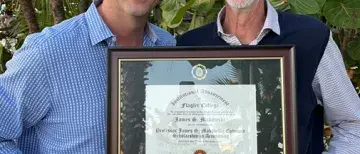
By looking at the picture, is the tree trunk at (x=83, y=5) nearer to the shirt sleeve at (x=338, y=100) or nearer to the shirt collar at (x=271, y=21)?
the shirt collar at (x=271, y=21)

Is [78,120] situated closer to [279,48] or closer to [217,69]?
[217,69]

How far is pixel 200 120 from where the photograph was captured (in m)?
1.47

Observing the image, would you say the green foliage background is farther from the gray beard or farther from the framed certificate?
the framed certificate

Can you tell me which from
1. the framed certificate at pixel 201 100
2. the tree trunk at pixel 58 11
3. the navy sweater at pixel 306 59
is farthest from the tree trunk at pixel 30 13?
the framed certificate at pixel 201 100

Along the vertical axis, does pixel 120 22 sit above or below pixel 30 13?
below

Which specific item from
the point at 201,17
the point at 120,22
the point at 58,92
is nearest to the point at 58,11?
the point at 201,17

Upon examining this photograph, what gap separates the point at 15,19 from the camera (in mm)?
2881

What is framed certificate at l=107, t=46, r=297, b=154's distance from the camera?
1447mm

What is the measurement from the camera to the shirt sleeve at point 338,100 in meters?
1.58

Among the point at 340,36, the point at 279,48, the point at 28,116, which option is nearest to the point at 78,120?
the point at 28,116

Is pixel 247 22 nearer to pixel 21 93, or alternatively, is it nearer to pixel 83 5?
pixel 21 93

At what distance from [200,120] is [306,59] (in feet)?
1.10

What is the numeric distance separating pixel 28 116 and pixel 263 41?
0.64 m

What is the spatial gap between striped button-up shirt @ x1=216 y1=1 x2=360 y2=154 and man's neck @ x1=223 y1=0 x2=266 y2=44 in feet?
0.09
